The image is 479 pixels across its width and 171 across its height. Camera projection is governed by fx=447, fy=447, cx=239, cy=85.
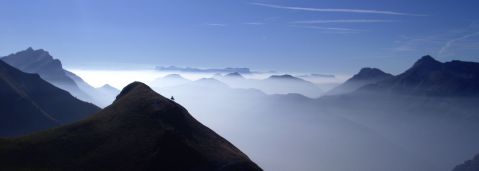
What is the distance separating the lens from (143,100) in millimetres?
188875

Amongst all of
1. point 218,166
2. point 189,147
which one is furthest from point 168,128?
point 218,166

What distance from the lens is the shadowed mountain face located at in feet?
455

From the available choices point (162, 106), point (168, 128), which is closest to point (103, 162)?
point (168, 128)

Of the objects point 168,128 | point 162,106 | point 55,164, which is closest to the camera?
point 55,164

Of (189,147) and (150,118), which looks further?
(150,118)

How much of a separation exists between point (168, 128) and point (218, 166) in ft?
82.9

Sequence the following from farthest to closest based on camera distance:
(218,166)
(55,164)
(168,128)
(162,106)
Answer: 1. (162,106)
2. (168,128)
3. (218,166)
4. (55,164)

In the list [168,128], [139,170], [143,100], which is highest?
[143,100]

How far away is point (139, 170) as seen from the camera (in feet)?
452

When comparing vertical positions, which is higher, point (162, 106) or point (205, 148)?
point (162, 106)

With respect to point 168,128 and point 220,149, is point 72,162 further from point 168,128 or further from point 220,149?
point 220,149

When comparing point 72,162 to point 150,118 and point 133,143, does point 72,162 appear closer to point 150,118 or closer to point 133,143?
point 133,143

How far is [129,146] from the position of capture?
152125 mm

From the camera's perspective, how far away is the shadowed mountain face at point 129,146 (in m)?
139
